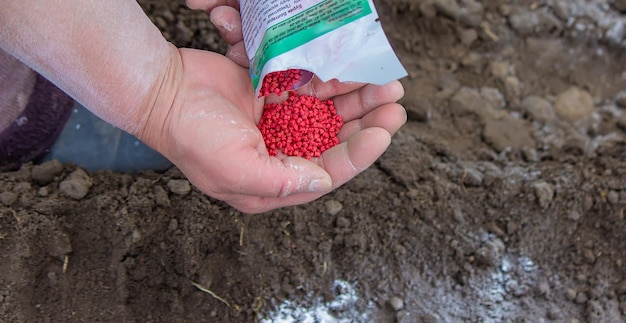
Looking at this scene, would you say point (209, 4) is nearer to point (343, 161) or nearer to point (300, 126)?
point (300, 126)

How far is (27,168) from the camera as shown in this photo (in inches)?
68.5

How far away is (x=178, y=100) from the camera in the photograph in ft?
4.61

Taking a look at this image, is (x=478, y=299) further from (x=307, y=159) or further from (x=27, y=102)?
(x=27, y=102)

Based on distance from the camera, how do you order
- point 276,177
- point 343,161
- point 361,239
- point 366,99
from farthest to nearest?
point 361,239
point 366,99
point 343,161
point 276,177

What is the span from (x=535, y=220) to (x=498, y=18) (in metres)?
0.91

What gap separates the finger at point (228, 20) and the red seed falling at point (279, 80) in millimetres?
213

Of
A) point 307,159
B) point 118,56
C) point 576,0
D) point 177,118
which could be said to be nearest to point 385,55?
point 307,159

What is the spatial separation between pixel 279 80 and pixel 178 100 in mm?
264

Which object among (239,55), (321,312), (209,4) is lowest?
(321,312)

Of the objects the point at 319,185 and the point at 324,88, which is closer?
the point at 319,185

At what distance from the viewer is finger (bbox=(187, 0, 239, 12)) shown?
166 cm

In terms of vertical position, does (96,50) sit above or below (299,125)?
above

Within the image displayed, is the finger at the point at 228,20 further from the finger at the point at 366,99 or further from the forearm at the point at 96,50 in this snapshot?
the finger at the point at 366,99

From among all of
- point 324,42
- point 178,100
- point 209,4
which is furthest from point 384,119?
point 209,4
